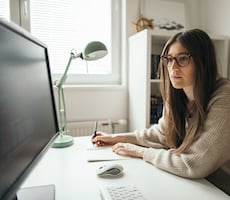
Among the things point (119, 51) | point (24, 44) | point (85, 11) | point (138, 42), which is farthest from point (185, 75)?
point (85, 11)

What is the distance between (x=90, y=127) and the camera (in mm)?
1929

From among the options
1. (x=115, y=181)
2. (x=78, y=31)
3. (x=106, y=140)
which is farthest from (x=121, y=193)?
(x=78, y=31)

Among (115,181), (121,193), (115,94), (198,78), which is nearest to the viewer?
(121,193)

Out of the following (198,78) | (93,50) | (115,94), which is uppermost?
(93,50)

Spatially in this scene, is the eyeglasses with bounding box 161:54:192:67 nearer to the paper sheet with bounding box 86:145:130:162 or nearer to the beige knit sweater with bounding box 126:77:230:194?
the beige knit sweater with bounding box 126:77:230:194

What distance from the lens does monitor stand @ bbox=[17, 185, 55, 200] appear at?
0.68 meters

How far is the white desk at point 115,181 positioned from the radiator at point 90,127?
851 millimetres

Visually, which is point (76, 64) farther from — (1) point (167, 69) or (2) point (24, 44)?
(2) point (24, 44)

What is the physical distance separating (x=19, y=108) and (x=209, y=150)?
665mm

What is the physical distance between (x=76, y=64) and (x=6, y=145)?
5.28 feet

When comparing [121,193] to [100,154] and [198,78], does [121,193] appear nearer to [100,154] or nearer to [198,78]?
[100,154]

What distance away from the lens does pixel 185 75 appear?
1.00 metres

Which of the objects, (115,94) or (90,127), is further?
(115,94)

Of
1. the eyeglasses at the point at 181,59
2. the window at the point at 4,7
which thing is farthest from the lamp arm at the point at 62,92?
the window at the point at 4,7
